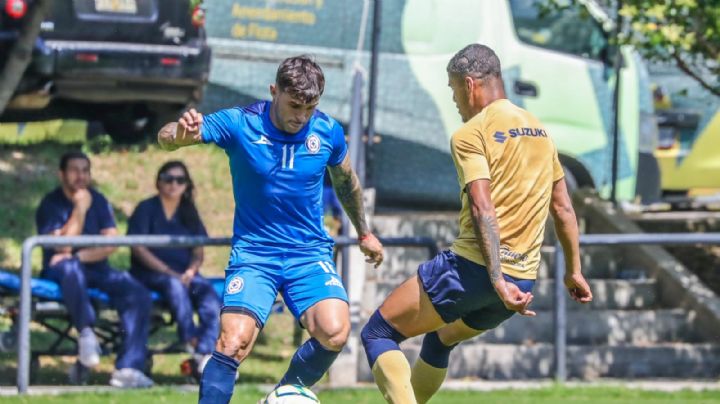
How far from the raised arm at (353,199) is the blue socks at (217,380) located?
1.16 m

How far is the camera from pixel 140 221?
10.7 metres

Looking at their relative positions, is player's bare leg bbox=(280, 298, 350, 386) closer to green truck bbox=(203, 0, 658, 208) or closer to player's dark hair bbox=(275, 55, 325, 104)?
player's dark hair bbox=(275, 55, 325, 104)

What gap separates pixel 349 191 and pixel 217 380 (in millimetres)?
1348

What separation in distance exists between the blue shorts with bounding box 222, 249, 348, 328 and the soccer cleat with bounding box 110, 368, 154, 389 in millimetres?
2275

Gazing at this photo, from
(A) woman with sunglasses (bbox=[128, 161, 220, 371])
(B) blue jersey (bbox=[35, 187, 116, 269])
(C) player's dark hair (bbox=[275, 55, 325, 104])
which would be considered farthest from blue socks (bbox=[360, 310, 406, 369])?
(B) blue jersey (bbox=[35, 187, 116, 269])

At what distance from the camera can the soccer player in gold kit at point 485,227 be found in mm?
7352

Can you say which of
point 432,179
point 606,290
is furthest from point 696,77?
point 432,179

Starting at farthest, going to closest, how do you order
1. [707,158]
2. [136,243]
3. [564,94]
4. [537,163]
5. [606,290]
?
[707,158], [564,94], [606,290], [136,243], [537,163]

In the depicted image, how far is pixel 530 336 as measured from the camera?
37.4 ft

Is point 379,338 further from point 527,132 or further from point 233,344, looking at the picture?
point 527,132

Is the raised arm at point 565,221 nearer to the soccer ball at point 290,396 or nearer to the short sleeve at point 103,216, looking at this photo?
the soccer ball at point 290,396

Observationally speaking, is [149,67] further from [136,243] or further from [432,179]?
[136,243]

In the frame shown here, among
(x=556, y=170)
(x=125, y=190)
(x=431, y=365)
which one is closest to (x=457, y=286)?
(x=431, y=365)

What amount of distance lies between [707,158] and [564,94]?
2.26 m
